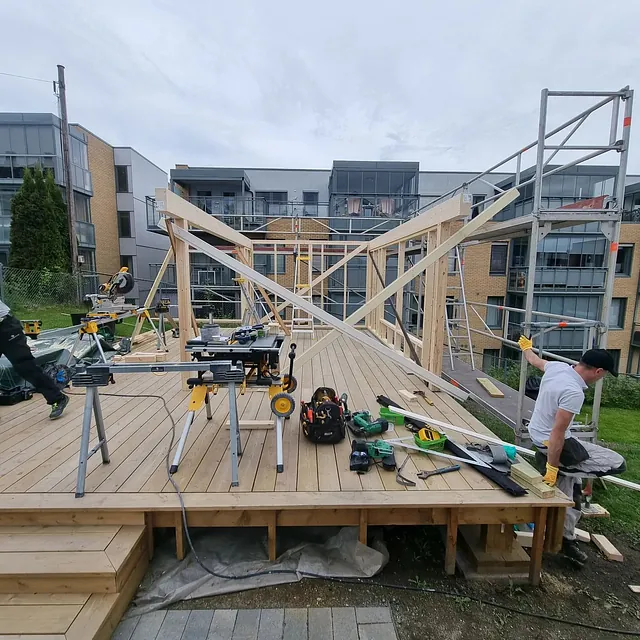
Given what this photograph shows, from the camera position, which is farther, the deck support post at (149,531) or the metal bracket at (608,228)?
the metal bracket at (608,228)

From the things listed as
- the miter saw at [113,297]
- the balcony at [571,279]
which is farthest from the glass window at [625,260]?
the miter saw at [113,297]

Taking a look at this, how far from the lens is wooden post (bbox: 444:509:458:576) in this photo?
7.60ft

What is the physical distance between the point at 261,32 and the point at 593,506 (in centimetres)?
1016

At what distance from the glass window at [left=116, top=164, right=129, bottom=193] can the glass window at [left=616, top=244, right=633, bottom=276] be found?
2461 cm

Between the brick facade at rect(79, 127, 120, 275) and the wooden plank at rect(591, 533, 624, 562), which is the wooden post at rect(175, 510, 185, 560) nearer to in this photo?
the wooden plank at rect(591, 533, 624, 562)

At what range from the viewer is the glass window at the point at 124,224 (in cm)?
1978

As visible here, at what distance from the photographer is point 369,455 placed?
9.11 ft

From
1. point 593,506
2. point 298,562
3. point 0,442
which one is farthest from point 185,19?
point 593,506

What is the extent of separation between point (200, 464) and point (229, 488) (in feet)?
1.43

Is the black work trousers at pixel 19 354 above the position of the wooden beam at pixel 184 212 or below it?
below

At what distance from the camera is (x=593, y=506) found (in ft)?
10.3

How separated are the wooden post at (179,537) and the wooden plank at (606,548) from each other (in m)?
2.97

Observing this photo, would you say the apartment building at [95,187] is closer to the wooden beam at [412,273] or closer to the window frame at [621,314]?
the wooden beam at [412,273]

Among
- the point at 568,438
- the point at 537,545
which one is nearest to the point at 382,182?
the point at 568,438
